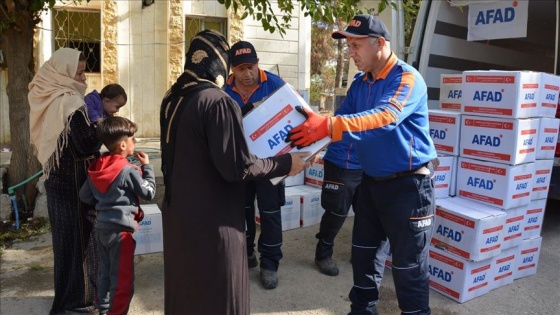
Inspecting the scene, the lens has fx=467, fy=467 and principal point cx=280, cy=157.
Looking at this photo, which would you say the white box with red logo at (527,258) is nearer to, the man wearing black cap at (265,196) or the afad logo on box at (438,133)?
the afad logo on box at (438,133)

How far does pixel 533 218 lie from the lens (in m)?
3.75

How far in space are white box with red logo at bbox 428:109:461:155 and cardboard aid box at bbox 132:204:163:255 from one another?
2.44 meters

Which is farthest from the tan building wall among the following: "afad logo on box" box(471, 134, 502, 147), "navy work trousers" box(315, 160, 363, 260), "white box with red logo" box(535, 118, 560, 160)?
"white box with red logo" box(535, 118, 560, 160)

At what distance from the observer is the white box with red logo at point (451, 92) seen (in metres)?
3.90

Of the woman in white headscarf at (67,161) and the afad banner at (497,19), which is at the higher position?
the afad banner at (497,19)

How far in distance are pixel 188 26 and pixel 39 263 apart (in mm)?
7685

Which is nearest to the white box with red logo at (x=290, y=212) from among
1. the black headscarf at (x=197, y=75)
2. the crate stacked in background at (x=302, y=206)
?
the crate stacked in background at (x=302, y=206)

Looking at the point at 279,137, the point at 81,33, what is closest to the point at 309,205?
the point at 279,137

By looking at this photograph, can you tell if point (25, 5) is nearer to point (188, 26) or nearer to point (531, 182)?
point (531, 182)

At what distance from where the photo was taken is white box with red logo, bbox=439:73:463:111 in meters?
3.90

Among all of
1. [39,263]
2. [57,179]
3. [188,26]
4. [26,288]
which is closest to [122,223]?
[57,179]

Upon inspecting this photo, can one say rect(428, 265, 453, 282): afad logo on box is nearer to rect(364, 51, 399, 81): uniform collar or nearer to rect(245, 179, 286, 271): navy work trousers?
rect(245, 179, 286, 271): navy work trousers

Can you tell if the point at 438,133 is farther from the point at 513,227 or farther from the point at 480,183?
the point at 513,227

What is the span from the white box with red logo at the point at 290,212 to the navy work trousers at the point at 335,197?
3.20ft
